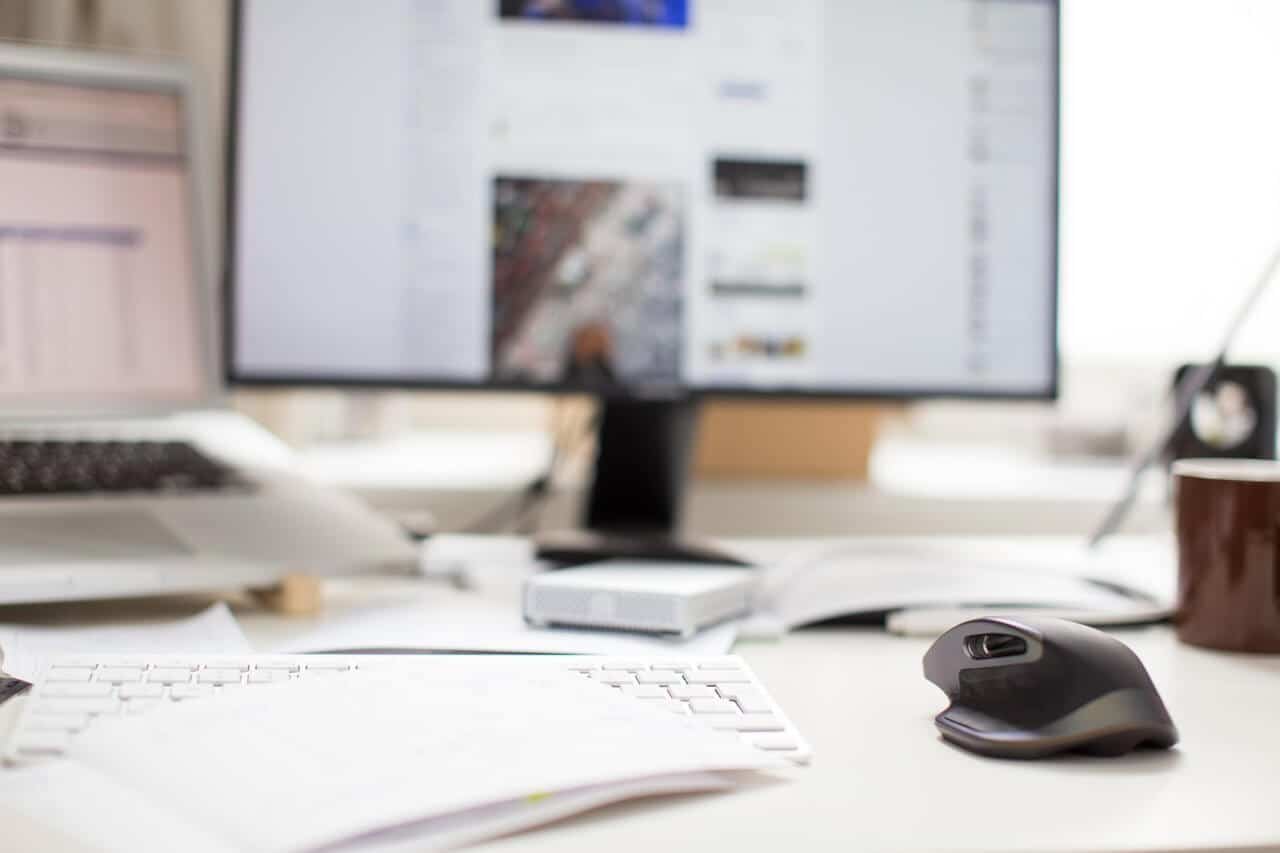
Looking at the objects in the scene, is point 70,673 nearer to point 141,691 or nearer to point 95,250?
point 141,691

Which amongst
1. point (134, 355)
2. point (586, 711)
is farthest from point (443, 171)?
point (586, 711)

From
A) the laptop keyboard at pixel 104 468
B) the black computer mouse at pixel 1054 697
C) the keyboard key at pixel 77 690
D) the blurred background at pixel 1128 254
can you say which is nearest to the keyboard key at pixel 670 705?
the black computer mouse at pixel 1054 697

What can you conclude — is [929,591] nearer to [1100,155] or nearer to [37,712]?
[37,712]

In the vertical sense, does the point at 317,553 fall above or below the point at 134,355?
below

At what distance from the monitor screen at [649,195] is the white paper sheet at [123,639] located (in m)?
0.23

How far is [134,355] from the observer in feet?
2.53

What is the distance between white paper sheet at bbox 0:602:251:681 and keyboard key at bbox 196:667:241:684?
7cm

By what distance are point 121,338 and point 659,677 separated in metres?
0.49

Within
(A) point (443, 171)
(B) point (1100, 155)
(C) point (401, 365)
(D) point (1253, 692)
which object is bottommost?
(D) point (1253, 692)

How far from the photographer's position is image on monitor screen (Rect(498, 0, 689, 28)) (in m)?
0.79

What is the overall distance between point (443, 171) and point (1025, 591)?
46cm

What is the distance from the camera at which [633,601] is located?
596 millimetres

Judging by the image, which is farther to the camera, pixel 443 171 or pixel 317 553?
pixel 443 171

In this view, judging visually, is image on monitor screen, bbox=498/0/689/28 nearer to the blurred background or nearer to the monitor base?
the monitor base
